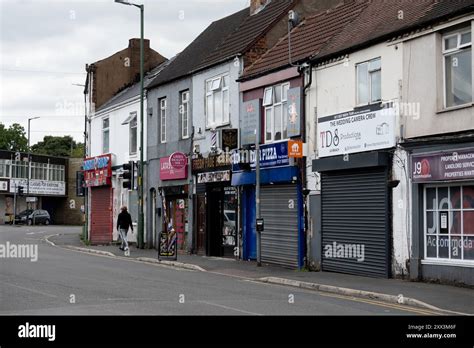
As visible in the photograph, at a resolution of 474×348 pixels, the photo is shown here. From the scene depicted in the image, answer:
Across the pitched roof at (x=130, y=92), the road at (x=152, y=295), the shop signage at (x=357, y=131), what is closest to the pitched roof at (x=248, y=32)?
the shop signage at (x=357, y=131)

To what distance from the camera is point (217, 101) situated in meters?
27.4

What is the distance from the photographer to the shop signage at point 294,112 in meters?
22.6

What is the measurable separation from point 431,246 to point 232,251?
31.4ft

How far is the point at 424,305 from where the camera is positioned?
46.4 feet

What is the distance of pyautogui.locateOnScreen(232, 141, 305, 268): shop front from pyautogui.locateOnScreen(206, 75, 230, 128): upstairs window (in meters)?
2.40

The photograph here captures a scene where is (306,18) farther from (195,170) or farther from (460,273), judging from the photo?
(460,273)

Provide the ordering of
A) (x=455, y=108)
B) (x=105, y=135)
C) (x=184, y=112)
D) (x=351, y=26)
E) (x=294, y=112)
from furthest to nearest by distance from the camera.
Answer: (x=105, y=135)
(x=184, y=112)
(x=294, y=112)
(x=351, y=26)
(x=455, y=108)

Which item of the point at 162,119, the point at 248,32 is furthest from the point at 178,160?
the point at 248,32

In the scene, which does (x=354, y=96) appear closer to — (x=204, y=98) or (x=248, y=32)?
(x=248, y=32)

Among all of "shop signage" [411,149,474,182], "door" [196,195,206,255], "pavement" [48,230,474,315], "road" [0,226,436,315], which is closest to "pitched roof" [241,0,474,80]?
"shop signage" [411,149,474,182]

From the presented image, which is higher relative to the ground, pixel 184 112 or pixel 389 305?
pixel 184 112

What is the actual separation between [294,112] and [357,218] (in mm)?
4318
